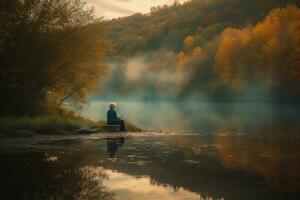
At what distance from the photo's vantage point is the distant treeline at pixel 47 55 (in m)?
30.5

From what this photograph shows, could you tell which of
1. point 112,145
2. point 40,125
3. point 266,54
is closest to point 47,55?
point 40,125

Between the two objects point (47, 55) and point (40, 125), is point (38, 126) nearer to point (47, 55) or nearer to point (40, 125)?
point (40, 125)

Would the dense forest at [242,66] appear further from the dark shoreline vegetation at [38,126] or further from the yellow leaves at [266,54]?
the dark shoreline vegetation at [38,126]

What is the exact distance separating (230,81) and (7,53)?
9703cm

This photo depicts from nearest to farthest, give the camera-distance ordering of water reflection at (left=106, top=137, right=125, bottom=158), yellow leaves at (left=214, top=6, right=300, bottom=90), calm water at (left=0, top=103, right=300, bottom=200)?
calm water at (left=0, top=103, right=300, bottom=200) < water reflection at (left=106, top=137, right=125, bottom=158) < yellow leaves at (left=214, top=6, right=300, bottom=90)

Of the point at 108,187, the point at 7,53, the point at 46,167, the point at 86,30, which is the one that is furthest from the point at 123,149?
the point at 86,30

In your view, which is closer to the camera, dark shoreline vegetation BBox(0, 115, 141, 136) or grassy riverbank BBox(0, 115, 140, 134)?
dark shoreline vegetation BBox(0, 115, 141, 136)

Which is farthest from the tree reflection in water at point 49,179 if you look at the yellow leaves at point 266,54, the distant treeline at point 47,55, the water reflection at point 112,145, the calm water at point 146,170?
the yellow leaves at point 266,54

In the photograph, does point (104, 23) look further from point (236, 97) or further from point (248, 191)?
point (236, 97)

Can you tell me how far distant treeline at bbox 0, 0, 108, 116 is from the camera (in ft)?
100

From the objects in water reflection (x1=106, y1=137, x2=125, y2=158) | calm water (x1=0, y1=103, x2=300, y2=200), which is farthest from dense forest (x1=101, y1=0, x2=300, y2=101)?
calm water (x1=0, y1=103, x2=300, y2=200)

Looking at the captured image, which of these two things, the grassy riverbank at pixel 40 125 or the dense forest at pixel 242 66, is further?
the dense forest at pixel 242 66

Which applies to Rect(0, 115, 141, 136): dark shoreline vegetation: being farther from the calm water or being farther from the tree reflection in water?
the tree reflection in water

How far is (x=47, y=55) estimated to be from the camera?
108ft
